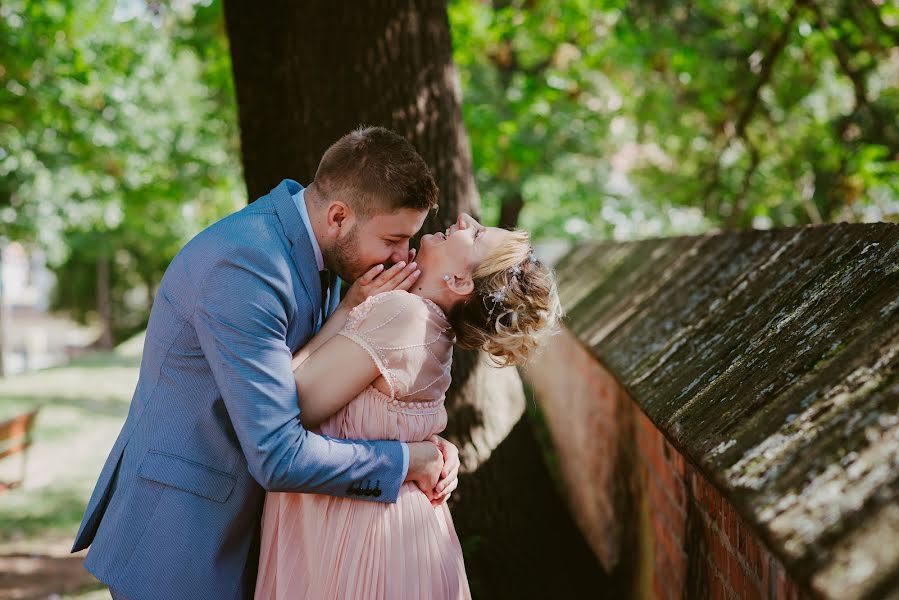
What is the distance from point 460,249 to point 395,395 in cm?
55

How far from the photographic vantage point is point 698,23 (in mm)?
10406

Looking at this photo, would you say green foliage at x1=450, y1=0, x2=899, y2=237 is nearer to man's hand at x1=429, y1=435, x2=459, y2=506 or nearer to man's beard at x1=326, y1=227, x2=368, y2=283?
man's hand at x1=429, y1=435, x2=459, y2=506

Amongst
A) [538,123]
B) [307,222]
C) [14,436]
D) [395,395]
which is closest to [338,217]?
[307,222]

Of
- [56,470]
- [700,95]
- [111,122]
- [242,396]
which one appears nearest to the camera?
[242,396]

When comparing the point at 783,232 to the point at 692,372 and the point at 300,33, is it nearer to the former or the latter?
the point at 692,372

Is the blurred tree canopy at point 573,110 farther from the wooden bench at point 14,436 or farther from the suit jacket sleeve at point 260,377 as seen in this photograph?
the suit jacket sleeve at point 260,377

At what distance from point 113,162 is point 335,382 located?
14.7m

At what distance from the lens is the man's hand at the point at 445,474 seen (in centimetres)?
260

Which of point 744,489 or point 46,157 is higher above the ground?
point 46,157

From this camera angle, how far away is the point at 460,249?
8.71 ft

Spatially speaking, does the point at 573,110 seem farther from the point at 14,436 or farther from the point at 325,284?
the point at 325,284

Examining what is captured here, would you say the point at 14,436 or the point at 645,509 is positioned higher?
the point at 645,509

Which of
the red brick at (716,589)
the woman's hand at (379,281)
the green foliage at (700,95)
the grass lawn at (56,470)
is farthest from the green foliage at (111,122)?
the red brick at (716,589)

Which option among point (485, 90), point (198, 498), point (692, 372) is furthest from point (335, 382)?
point (485, 90)
